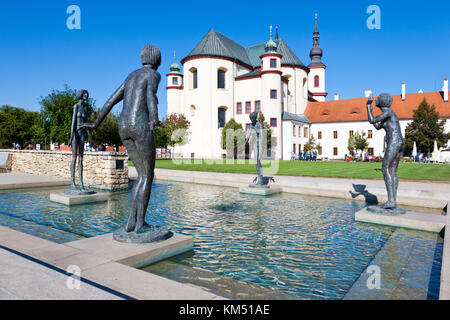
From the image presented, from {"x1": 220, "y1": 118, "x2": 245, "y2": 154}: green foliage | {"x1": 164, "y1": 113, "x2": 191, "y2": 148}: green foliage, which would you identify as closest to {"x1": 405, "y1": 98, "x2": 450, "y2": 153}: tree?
{"x1": 220, "y1": 118, "x2": 245, "y2": 154}: green foliage

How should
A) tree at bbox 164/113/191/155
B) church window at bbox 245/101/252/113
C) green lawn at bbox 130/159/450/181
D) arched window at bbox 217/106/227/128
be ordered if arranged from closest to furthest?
1. green lawn at bbox 130/159/450/181
2. tree at bbox 164/113/191/155
3. church window at bbox 245/101/252/113
4. arched window at bbox 217/106/227/128

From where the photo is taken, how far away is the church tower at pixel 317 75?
6725 centimetres

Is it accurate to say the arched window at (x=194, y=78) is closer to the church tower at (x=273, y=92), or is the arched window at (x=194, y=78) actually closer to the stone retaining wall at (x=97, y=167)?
the church tower at (x=273, y=92)

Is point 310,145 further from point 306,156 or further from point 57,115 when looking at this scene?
point 57,115

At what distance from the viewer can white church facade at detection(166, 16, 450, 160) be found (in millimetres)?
49500

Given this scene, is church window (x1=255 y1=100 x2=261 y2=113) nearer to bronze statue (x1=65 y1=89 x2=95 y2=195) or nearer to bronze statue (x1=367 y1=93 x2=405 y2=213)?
bronze statue (x1=65 y1=89 x2=95 y2=195)

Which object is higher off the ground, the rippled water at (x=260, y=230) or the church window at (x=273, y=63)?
the church window at (x=273, y=63)

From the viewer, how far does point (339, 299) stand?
9.53 feet

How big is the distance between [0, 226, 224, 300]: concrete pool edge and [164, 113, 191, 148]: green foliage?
41105mm

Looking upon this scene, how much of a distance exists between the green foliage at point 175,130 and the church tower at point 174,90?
1169cm

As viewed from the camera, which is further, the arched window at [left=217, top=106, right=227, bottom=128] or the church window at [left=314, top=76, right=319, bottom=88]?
the church window at [left=314, top=76, right=319, bottom=88]

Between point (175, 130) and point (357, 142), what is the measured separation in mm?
33269

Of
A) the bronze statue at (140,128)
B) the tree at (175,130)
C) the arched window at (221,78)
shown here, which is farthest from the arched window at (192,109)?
the bronze statue at (140,128)

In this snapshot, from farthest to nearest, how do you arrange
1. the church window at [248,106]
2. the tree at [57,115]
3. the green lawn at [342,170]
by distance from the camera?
1. the church window at [248,106]
2. the tree at [57,115]
3. the green lawn at [342,170]
